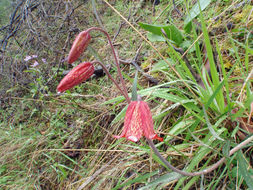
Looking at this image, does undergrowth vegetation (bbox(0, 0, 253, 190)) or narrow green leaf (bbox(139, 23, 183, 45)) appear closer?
undergrowth vegetation (bbox(0, 0, 253, 190))

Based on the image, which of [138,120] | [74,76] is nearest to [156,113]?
[138,120]

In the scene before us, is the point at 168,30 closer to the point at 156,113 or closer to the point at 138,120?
the point at 156,113

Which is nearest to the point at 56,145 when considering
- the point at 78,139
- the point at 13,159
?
the point at 78,139

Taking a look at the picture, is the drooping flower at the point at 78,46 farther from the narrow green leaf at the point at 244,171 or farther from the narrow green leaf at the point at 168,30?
the narrow green leaf at the point at 244,171

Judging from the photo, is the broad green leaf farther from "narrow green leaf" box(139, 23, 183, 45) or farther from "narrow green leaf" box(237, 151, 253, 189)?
"narrow green leaf" box(237, 151, 253, 189)

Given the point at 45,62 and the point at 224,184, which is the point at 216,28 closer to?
the point at 224,184

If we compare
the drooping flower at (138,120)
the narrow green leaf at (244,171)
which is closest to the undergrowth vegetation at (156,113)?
the narrow green leaf at (244,171)

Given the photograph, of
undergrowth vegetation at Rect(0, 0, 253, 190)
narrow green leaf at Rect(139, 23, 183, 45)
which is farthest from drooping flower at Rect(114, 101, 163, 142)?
narrow green leaf at Rect(139, 23, 183, 45)


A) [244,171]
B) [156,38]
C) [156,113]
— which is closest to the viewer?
[244,171]
